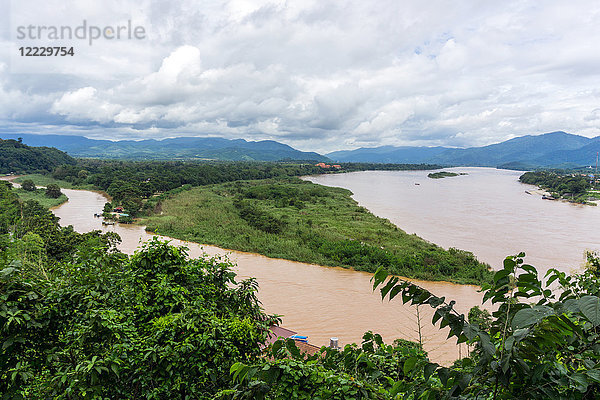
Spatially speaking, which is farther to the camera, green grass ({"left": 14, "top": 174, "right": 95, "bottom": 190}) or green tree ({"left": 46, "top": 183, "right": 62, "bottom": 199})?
green grass ({"left": 14, "top": 174, "right": 95, "bottom": 190})

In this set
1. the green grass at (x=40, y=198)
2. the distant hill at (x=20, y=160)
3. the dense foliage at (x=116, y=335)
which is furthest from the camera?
the distant hill at (x=20, y=160)

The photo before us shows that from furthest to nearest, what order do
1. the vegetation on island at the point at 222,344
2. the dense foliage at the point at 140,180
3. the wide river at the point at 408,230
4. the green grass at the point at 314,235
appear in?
the dense foliage at the point at 140,180 → the green grass at the point at 314,235 → the wide river at the point at 408,230 → the vegetation on island at the point at 222,344

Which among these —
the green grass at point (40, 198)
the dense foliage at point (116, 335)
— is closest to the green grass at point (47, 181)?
the green grass at point (40, 198)

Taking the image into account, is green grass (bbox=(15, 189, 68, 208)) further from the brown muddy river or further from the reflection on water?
the brown muddy river

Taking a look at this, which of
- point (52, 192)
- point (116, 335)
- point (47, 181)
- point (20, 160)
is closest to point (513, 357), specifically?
point (116, 335)

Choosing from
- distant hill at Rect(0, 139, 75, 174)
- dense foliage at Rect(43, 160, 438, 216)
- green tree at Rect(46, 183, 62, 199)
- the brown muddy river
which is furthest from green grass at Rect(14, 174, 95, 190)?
the brown muddy river

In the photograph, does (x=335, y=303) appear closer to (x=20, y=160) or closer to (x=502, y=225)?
(x=502, y=225)

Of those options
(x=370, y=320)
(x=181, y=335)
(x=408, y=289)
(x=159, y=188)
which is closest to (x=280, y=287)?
(x=370, y=320)

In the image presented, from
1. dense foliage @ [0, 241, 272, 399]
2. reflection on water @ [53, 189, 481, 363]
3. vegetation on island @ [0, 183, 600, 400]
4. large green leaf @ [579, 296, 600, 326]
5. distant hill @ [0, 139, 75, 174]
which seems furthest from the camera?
distant hill @ [0, 139, 75, 174]

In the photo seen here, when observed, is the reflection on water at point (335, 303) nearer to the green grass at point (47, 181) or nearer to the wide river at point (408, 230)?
the wide river at point (408, 230)
